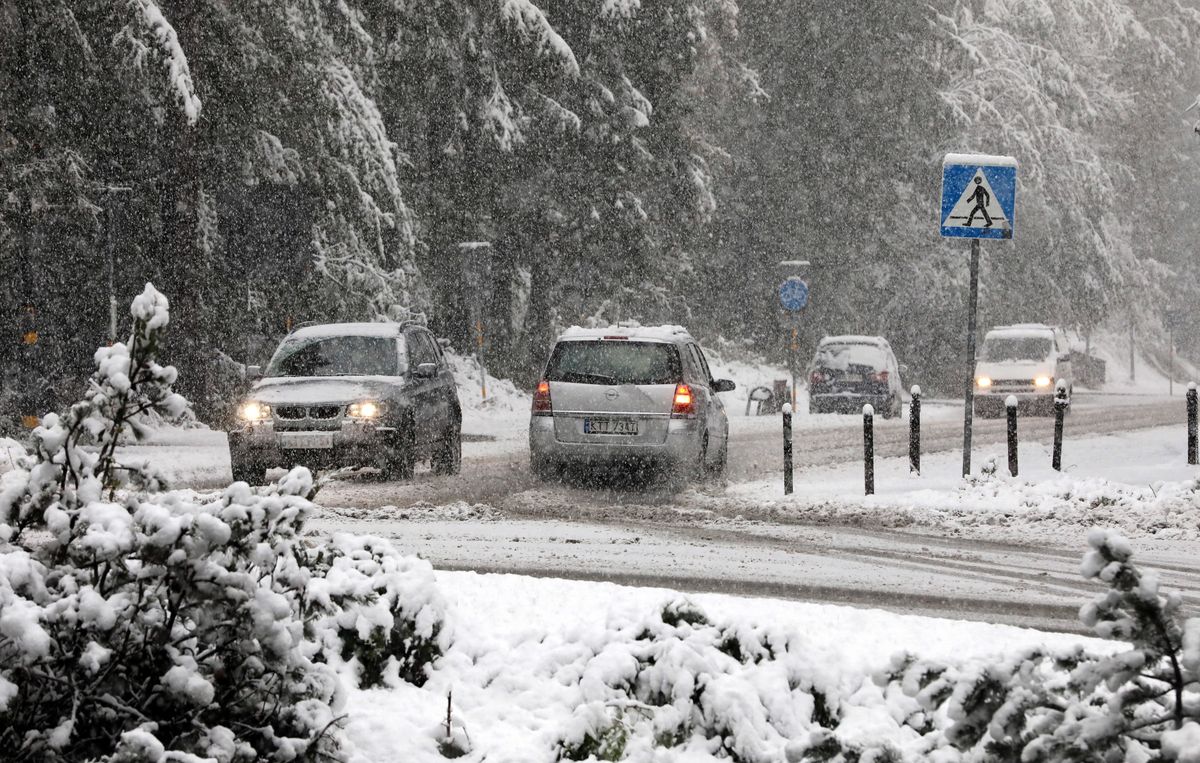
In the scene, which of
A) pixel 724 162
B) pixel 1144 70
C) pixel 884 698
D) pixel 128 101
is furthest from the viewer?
pixel 1144 70

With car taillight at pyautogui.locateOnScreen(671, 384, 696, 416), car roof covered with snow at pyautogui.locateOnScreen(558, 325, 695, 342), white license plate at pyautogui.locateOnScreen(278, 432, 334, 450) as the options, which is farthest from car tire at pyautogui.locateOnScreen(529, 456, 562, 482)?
white license plate at pyautogui.locateOnScreen(278, 432, 334, 450)

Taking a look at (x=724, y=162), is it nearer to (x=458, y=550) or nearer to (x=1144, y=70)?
(x=1144, y=70)

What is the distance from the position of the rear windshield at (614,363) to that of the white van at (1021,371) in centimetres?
1951

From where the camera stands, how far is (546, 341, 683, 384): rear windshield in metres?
14.7

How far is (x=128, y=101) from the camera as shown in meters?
19.5

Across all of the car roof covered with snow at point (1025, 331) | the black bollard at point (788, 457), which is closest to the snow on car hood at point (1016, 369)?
the car roof covered with snow at point (1025, 331)

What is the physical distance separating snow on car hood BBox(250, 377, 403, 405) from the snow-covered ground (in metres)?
8.76

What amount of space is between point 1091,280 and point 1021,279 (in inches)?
88.0

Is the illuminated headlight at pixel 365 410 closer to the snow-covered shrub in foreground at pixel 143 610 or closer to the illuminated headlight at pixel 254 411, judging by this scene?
the illuminated headlight at pixel 254 411

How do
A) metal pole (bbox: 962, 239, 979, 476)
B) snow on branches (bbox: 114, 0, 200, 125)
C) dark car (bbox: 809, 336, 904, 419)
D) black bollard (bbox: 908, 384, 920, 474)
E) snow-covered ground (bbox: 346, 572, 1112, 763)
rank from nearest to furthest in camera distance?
1. snow-covered ground (bbox: 346, 572, 1112, 763)
2. metal pole (bbox: 962, 239, 979, 476)
3. black bollard (bbox: 908, 384, 920, 474)
4. snow on branches (bbox: 114, 0, 200, 125)
5. dark car (bbox: 809, 336, 904, 419)

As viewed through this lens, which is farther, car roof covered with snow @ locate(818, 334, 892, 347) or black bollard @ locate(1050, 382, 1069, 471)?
car roof covered with snow @ locate(818, 334, 892, 347)

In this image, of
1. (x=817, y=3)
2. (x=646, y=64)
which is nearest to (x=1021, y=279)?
(x=817, y=3)

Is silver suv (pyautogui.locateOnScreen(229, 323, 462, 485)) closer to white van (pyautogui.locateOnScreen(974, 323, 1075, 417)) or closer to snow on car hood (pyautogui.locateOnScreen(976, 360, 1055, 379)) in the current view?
white van (pyautogui.locateOnScreen(974, 323, 1075, 417))

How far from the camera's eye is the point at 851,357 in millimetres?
31906
